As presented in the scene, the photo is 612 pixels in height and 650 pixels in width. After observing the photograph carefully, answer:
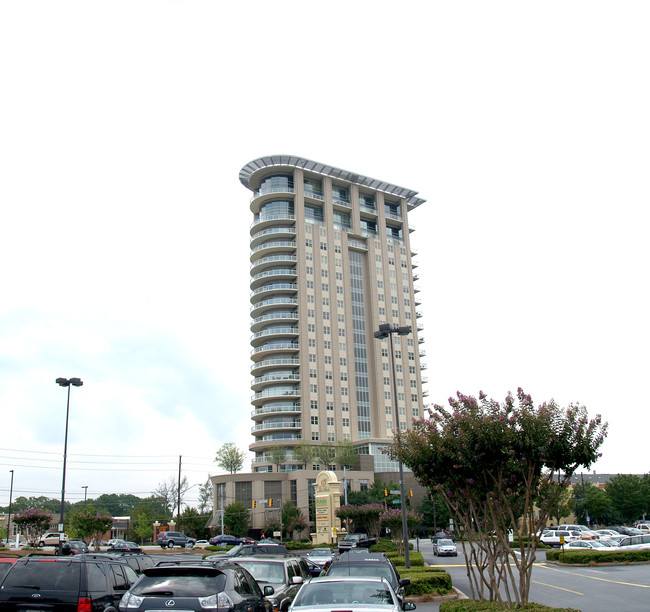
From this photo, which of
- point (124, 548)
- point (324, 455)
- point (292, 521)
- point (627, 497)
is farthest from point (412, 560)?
point (627, 497)

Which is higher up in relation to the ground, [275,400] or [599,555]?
[275,400]

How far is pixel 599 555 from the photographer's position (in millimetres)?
35875

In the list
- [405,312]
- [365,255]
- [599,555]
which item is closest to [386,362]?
[405,312]

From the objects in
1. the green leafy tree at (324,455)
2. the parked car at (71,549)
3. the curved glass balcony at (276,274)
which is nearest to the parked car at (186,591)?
the parked car at (71,549)

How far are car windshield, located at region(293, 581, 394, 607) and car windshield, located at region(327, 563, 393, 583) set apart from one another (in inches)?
174

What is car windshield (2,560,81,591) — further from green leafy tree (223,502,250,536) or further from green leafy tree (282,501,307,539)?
green leafy tree (282,501,307,539)

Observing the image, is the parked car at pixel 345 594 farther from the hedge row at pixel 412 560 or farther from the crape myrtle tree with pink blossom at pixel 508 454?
the hedge row at pixel 412 560

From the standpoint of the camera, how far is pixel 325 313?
10462cm

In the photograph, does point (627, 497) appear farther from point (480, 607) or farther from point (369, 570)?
point (480, 607)

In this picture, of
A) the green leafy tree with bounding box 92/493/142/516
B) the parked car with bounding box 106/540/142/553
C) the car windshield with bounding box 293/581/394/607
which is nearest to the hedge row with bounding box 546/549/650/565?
the parked car with bounding box 106/540/142/553

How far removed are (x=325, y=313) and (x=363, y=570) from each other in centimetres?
9081

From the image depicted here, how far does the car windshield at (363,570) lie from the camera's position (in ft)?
45.2

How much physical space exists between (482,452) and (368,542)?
40709 mm

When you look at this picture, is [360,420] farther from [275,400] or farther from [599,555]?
[599,555]
